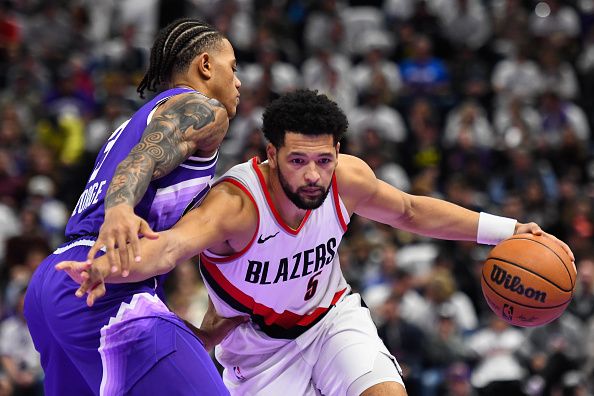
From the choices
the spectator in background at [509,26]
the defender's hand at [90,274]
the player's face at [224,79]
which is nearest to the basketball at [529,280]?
the player's face at [224,79]

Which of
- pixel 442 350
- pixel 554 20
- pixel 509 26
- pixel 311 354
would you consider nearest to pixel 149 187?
pixel 311 354

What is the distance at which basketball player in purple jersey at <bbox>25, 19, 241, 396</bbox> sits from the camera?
457cm

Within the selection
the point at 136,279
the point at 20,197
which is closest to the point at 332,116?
the point at 136,279

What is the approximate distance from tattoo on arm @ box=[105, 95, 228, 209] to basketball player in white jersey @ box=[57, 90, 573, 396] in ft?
1.13

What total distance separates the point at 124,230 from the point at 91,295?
0.98 feet

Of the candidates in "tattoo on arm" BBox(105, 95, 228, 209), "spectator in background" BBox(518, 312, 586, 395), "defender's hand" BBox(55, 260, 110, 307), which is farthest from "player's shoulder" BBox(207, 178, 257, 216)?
"spectator in background" BBox(518, 312, 586, 395)

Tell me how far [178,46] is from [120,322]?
1.53m

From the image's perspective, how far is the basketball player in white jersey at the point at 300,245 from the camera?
5.18 meters

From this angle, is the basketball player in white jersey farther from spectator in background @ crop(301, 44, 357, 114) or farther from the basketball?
spectator in background @ crop(301, 44, 357, 114)

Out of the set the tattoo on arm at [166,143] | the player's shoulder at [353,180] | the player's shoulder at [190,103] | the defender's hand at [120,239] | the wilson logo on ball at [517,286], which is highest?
the player's shoulder at [190,103]

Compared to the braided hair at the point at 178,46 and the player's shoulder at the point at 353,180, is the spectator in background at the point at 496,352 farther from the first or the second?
the braided hair at the point at 178,46

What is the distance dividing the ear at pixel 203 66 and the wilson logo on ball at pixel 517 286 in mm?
1999

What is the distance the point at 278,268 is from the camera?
213 inches

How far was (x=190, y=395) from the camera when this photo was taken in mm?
4547
